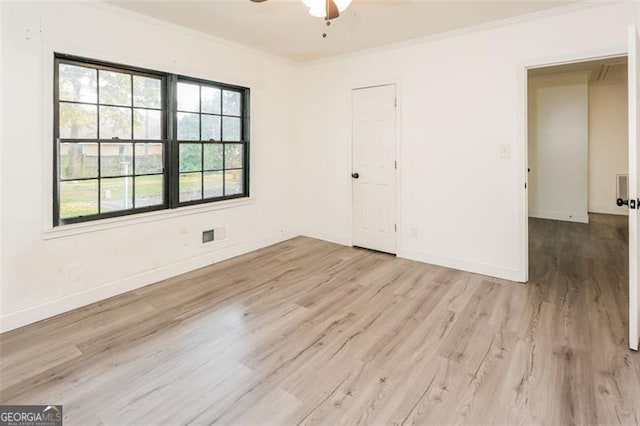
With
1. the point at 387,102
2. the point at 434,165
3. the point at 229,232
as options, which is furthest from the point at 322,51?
the point at 229,232

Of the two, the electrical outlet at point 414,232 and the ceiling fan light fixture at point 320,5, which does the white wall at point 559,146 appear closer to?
the electrical outlet at point 414,232

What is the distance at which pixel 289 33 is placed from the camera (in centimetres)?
387

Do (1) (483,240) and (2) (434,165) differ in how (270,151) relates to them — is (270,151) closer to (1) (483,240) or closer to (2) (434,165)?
(2) (434,165)

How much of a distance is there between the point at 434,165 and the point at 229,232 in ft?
8.62

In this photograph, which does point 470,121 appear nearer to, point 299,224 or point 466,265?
point 466,265

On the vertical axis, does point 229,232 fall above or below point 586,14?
below

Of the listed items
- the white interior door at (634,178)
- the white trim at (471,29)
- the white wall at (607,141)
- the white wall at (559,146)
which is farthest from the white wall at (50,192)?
the white wall at (607,141)

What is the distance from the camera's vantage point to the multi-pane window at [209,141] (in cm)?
387

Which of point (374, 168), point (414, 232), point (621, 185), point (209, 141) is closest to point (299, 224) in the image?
point (374, 168)

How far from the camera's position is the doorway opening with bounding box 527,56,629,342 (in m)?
5.32

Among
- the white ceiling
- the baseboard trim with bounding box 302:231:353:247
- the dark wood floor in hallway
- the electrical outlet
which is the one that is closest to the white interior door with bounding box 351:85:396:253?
the baseboard trim with bounding box 302:231:353:247

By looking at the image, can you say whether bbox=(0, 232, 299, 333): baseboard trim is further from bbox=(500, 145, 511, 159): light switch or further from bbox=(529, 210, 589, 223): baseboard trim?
bbox=(529, 210, 589, 223): baseboard trim

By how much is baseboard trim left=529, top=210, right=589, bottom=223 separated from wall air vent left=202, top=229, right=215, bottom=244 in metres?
6.15

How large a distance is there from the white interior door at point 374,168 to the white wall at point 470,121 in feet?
0.45
